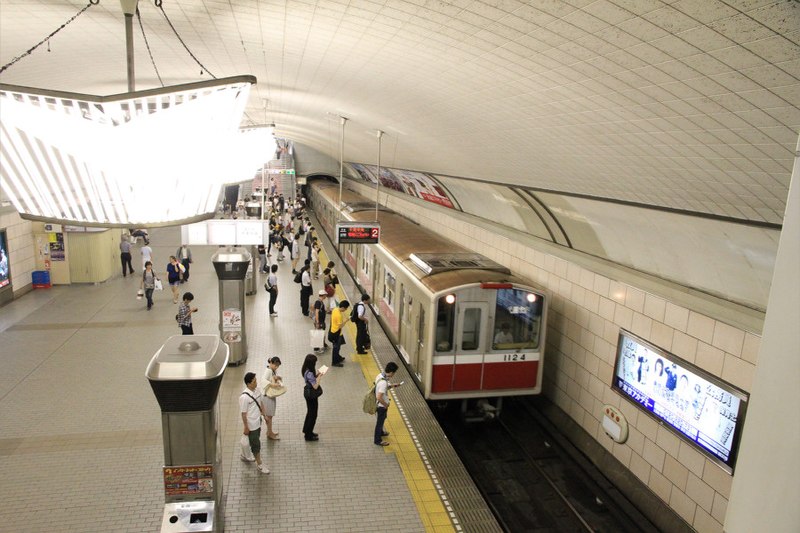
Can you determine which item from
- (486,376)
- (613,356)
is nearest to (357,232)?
(486,376)

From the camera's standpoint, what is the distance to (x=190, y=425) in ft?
16.0

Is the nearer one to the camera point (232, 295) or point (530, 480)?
point (530, 480)

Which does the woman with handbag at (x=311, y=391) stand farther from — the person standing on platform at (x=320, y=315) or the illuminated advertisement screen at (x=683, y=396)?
the illuminated advertisement screen at (x=683, y=396)

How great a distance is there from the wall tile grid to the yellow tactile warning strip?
400 inches

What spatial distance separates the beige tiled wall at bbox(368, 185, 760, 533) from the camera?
5.93 metres

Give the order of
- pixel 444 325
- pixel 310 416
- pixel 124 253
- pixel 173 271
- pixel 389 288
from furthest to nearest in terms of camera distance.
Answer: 1. pixel 124 253
2. pixel 173 271
3. pixel 389 288
4. pixel 444 325
5. pixel 310 416

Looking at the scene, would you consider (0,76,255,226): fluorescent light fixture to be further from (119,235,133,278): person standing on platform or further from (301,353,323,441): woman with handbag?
(119,235,133,278): person standing on platform

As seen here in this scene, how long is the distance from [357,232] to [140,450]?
647 cm

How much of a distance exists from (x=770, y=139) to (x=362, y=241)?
30.0ft

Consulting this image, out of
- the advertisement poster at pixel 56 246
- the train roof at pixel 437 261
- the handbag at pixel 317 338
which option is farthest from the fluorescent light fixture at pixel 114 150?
the advertisement poster at pixel 56 246

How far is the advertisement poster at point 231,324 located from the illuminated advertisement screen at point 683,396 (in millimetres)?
6310

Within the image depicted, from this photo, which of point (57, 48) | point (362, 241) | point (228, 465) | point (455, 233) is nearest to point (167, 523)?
point (228, 465)

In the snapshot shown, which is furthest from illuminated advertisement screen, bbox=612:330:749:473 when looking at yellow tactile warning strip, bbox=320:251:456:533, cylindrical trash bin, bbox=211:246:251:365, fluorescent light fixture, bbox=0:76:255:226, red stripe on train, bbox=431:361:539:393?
cylindrical trash bin, bbox=211:246:251:365

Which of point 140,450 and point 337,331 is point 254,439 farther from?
point 337,331
